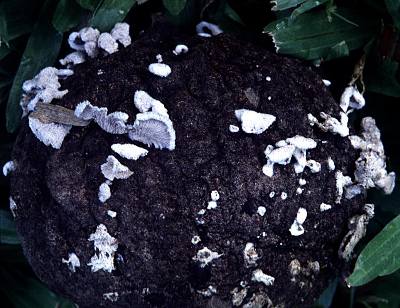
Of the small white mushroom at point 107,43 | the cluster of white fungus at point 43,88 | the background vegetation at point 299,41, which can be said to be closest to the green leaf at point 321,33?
the background vegetation at point 299,41

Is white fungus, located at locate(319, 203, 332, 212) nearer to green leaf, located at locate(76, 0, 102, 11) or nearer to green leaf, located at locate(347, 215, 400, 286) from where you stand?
green leaf, located at locate(347, 215, 400, 286)

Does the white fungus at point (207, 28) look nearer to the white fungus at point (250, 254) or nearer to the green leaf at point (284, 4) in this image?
the green leaf at point (284, 4)

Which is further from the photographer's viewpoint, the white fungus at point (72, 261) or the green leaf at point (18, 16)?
the green leaf at point (18, 16)

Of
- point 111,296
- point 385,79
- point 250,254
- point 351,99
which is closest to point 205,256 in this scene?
point 250,254

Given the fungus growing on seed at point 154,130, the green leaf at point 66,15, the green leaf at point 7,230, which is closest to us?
the fungus growing on seed at point 154,130

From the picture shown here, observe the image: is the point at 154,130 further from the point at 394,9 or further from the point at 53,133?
the point at 394,9

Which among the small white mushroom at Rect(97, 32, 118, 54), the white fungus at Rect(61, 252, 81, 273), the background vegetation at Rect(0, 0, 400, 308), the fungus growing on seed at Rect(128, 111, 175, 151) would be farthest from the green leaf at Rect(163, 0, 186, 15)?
the white fungus at Rect(61, 252, 81, 273)
